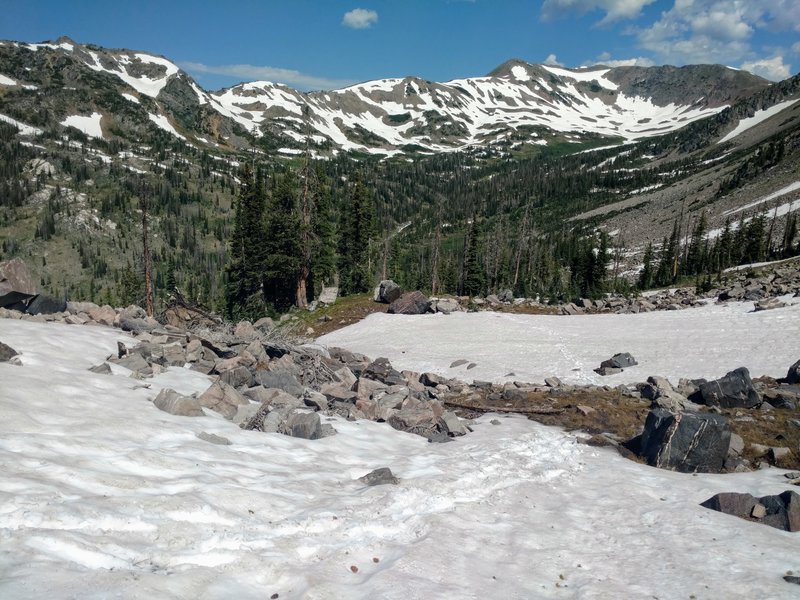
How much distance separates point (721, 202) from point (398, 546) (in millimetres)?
136242

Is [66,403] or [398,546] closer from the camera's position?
[398,546]

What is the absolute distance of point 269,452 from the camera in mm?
8594

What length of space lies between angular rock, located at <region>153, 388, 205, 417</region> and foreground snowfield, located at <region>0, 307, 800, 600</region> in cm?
25

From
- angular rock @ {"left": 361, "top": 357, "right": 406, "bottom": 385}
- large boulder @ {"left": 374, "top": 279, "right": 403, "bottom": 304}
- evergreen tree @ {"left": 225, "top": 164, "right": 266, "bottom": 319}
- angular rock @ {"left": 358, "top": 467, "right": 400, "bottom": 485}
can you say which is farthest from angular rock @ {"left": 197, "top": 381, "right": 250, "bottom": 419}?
evergreen tree @ {"left": 225, "top": 164, "right": 266, "bottom": 319}

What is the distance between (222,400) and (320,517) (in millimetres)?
4915

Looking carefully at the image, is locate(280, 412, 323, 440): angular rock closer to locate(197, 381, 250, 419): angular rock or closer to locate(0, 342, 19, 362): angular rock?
locate(197, 381, 250, 419): angular rock

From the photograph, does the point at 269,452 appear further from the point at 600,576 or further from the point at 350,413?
the point at 600,576

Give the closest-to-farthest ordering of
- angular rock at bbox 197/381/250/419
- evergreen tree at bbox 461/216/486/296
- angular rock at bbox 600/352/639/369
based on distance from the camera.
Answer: angular rock at bbox 197/381/250/419
angular rock at bbox 600/352/639/369
evergreen tree at bbox 461/216/486/296

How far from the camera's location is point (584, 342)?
2361cm

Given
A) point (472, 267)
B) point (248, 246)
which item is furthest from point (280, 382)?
point (472, 267)

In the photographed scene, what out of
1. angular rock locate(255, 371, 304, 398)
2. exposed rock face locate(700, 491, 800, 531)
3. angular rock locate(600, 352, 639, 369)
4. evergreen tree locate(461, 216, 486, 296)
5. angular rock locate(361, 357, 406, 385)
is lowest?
angular rock locate(361, 357, 406, 385)

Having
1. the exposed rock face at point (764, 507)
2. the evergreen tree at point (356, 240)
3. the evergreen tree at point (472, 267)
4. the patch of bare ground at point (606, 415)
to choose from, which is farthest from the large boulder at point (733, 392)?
the evergreen tree at point (472, 267)

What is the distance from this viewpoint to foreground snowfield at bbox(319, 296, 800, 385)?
728 inches

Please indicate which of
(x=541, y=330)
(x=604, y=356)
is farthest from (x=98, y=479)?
(x=541, y=330)
